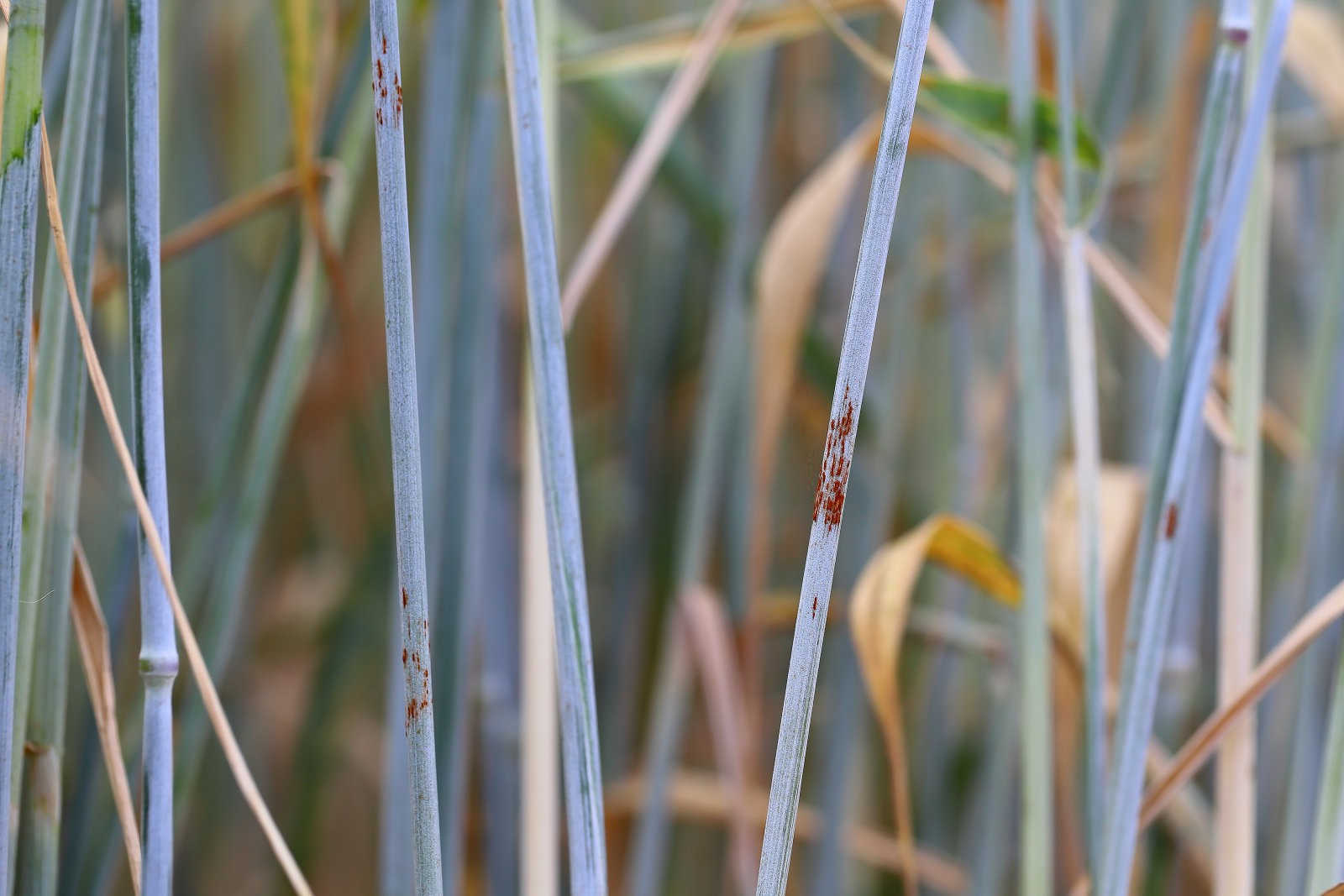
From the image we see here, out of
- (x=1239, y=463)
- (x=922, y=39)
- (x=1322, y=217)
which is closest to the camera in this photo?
(x=922, y=39)

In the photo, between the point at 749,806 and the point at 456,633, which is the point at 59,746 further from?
the point at 749,806

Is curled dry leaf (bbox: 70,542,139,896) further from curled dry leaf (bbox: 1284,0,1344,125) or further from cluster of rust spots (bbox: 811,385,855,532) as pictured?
curled dry leaf (bbox: 1284,0,1344,125)

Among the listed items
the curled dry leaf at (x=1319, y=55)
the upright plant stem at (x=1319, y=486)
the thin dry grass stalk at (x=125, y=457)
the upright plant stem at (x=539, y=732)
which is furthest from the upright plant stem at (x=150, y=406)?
the curled dry leaf at (x=1319, y=55)

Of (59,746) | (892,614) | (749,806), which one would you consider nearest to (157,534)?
(59,746)

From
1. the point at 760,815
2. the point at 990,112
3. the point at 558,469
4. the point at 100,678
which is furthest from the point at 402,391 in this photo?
the point at 760,815

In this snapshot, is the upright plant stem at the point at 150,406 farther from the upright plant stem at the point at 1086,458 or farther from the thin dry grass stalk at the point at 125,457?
the upright plant stem at the point at 1086,458

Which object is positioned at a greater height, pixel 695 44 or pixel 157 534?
pixel 695 44

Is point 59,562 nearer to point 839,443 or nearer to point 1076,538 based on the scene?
point 839,443
